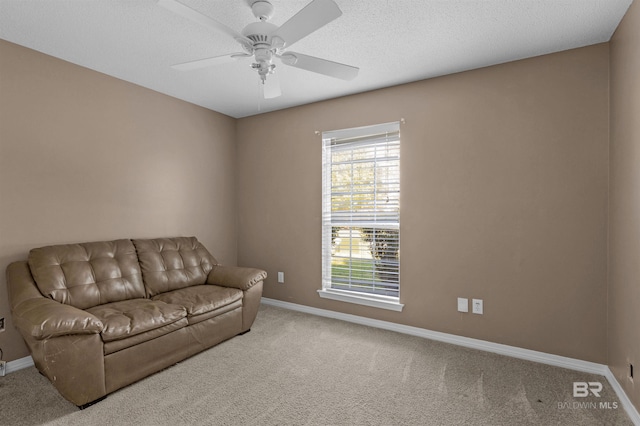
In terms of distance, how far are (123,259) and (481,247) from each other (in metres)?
3.32

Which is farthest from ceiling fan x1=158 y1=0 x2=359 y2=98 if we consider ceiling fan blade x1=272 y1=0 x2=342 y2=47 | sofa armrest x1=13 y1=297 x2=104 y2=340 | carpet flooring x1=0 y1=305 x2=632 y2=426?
carpet flooring x1=0 y1=305 x2=632 y2=426

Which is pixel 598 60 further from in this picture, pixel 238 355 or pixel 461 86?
pixel 238 355

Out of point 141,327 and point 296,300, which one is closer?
point 141,327

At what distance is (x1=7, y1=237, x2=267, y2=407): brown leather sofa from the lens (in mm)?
2074

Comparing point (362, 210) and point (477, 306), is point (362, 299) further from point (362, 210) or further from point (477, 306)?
point (477, 306)

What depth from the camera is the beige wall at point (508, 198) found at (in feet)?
Answer: 8.64

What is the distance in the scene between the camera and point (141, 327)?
244cm

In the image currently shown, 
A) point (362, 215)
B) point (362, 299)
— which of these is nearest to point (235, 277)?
point (362, 299)

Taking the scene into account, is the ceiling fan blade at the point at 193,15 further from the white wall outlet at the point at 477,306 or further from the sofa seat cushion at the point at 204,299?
the white wall outlet at the point at 477,306

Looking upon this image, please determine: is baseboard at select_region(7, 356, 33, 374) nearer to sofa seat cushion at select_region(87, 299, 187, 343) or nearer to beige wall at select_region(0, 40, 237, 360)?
beige wall at select_region(0, 40, 237, 360)

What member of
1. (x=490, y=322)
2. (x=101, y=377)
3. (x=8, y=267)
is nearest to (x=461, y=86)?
(x=490, y=322)

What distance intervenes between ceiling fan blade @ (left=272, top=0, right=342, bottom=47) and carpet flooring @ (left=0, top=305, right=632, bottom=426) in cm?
227

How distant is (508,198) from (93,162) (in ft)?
12.6

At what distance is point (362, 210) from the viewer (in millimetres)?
3795
